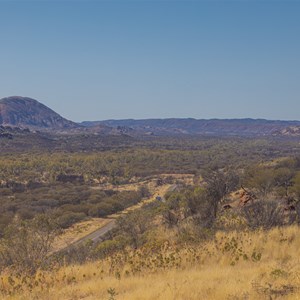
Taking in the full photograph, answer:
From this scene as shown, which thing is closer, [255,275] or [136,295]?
[136,295]

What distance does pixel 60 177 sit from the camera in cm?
7875

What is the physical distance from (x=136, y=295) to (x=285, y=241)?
5.25m

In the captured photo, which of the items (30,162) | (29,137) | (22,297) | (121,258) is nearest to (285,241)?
(121,258)

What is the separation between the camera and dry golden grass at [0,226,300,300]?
652 cm

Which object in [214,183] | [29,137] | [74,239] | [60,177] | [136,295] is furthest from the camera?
[29,137]

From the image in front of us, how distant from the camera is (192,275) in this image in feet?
26.0

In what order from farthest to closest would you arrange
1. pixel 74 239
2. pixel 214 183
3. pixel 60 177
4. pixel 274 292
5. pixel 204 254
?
pixel 60 177 → pixel 74 239 → pixel 214 183 → pixel 204 254 → pixel 274 292

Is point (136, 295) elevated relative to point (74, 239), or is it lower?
elevated

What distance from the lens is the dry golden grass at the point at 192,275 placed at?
21.4 feet

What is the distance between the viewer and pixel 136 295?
6.66 meters

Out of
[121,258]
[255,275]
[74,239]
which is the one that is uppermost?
[255,275]

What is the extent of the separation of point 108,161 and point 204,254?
9708 centimetres

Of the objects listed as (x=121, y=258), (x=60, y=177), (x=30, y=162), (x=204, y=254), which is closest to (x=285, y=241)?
(x=204, y=254)

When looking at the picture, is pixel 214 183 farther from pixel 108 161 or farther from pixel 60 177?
pixel 108 161
